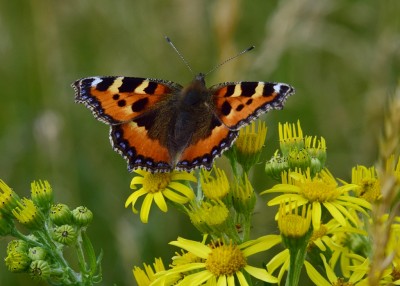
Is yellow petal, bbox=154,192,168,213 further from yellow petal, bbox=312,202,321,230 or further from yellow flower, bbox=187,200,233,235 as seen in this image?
yellow petal, bbox=312,202,321,230

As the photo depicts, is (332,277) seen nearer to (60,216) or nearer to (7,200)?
(60,216)

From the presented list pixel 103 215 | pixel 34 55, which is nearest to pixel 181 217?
pixel 103 215

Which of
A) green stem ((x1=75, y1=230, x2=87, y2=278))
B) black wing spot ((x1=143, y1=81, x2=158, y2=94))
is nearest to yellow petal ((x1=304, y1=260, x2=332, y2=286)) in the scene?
green stem ((x1=75, y1=230, x2=87, y2=278))

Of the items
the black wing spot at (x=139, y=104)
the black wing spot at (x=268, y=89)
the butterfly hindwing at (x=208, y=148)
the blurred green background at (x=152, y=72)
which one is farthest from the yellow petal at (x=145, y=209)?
the blurred green background at (x=152, y=72)

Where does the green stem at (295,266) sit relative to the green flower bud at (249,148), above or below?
below

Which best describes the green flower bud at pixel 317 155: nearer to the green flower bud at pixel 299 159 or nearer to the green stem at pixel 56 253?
the green flower bud at pixel 299 159
